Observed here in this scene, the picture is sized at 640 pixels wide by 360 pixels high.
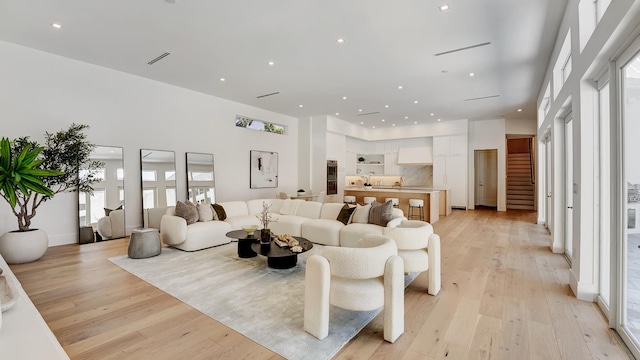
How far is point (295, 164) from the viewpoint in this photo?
392 inches

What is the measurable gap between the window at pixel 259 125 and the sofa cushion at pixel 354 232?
15.9ft

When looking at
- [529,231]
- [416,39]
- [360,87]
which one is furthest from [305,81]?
[529,231]

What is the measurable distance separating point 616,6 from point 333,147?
8.09 metres

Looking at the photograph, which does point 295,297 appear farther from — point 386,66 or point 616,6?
point 386,66

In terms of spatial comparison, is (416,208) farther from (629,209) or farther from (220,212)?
(629,209)

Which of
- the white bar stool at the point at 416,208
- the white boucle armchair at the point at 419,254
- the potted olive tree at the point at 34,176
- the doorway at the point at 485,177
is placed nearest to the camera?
the white boucle armchair at the point at 419,254

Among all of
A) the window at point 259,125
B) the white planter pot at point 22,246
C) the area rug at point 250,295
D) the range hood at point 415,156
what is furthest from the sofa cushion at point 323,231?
the range hood at point 415,156

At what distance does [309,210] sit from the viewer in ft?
19.7

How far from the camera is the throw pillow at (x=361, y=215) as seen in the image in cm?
516

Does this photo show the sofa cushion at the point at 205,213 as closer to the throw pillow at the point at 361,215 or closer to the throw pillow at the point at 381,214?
the throw pillow at the point at 361,215

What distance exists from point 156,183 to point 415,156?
9.00 meters

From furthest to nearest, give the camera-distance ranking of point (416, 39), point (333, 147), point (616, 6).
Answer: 1. point (333, 147)
2. point (416, 39)
3. point (616, 6)

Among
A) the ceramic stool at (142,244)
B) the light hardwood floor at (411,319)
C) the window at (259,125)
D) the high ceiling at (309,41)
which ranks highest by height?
the high ceiling at (309,41)

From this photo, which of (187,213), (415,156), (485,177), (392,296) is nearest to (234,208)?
(187,213)
